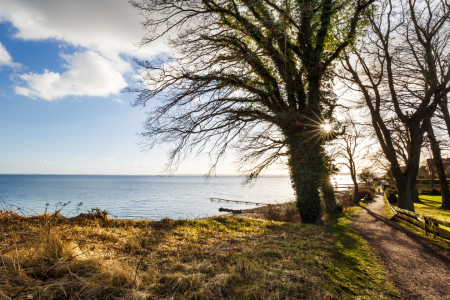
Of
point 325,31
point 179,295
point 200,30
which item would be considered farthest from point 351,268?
point 325,31

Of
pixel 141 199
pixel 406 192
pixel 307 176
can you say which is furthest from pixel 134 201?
pixel 406 192

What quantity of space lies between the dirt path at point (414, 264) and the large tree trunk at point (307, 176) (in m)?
2.85

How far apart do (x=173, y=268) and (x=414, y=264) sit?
6.47 m

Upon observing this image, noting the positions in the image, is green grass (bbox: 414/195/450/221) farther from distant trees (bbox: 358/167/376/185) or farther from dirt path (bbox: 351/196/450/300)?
distant trees (bbox: 358/167/376/185)

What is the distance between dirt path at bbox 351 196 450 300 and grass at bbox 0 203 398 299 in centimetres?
37

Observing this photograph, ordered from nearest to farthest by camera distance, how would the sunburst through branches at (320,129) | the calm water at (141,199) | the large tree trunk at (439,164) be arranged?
the sunburst through branches at (320,129)
the large tree trunk at (439,164)
the calm water at (141,199)

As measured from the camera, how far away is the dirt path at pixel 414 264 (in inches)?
176

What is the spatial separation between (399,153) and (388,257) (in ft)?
72.5

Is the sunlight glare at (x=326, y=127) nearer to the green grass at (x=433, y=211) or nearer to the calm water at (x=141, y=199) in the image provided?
the calm water at (x=141, y=199)

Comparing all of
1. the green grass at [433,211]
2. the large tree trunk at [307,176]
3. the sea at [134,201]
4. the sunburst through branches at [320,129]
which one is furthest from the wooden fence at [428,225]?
the sea at [134,201]

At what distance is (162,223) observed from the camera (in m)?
7.75

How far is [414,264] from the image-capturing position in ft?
19.8

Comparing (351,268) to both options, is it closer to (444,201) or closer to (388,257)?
(388,257)

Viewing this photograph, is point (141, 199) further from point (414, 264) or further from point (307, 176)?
point (414, 264)
